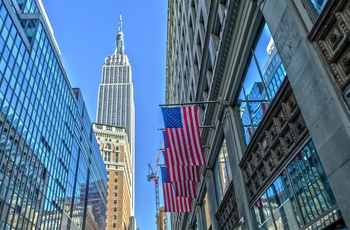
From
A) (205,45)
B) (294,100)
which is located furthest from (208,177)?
(294,100)

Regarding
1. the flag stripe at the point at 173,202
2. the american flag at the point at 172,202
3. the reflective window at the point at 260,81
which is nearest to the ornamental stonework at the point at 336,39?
the reflective window at the point at 260,81

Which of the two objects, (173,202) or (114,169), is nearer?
(173,202)

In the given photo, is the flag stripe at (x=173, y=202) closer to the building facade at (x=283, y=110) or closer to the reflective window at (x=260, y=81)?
the building facade at (x=283, y=110)

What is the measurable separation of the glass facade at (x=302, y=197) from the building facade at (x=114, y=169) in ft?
423

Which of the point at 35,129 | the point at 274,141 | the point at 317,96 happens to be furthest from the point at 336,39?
the point at 35,129

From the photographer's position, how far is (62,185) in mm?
47781

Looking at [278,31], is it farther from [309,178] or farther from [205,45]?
[205,45]

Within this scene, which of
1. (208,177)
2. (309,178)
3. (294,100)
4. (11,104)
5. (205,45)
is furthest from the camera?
(11,104)

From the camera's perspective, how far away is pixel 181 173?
19578 millimetres

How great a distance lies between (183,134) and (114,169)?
434ft

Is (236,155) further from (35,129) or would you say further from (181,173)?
(35,129)

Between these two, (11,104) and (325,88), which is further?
(11,104)

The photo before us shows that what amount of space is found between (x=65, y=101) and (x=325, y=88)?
49.6m

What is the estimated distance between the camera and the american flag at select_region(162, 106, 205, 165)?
1527 centimetres
